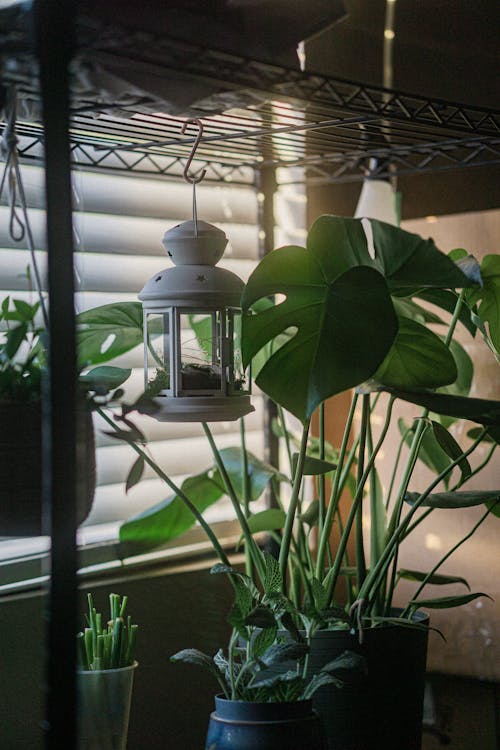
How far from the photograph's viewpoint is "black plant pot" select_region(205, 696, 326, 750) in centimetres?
110

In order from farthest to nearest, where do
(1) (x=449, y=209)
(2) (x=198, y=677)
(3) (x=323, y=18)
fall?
(1) (x=449, y=209) → (2) (x=198, y=677) → (3) (x=323, y=18)

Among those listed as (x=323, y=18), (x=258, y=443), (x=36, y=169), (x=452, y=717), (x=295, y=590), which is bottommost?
(x=452, y=717)

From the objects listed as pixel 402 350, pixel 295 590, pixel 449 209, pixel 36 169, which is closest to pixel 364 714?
→ pixel 295 590

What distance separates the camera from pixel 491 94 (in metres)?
1.67

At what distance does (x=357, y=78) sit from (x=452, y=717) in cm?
109

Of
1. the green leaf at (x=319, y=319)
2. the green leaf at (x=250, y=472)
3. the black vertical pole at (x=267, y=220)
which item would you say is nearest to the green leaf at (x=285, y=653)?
the green leaf at (x=319, y=319)

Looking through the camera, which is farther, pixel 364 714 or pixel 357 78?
Answer: pixel 357 78

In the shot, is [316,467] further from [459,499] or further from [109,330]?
[109,330]

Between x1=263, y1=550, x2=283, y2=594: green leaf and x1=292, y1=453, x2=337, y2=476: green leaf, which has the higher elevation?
x1=292, y1=453, x2=337, y2=476: green leaf

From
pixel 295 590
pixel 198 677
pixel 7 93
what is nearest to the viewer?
pixel 7 93

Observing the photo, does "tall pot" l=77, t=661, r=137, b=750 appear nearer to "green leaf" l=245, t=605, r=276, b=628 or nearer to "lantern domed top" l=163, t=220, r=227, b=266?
"green leaf" l=245, t=605, r=276, b=628

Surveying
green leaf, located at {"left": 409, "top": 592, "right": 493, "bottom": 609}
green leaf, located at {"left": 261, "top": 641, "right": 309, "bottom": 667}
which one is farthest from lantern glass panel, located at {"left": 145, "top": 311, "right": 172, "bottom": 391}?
green leaf, located at {"left": 409, "top": 592, "right": 493, "bottom": 609}

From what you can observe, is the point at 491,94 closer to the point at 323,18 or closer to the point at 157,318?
the point at 323,18

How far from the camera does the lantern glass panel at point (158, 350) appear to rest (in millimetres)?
1166
